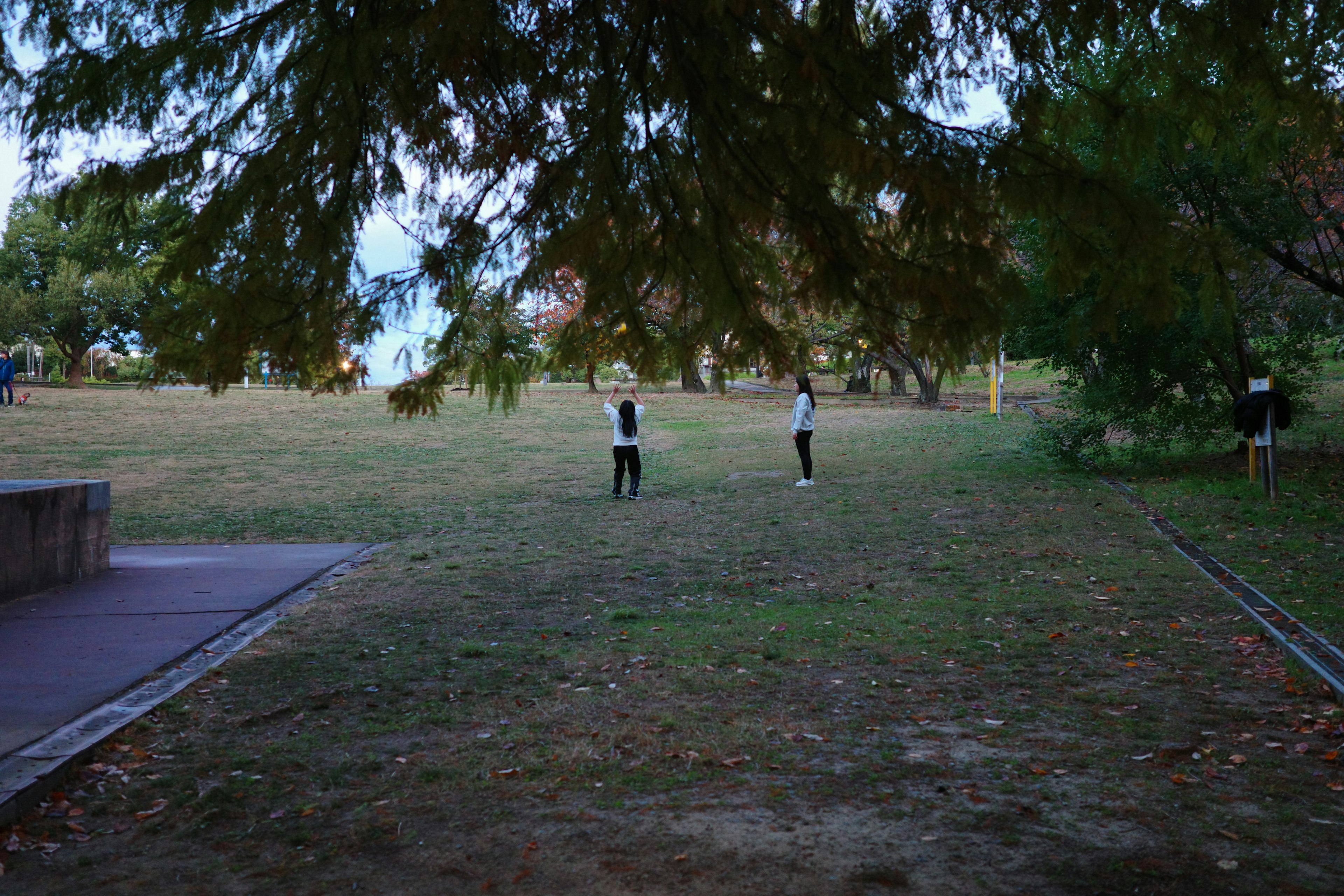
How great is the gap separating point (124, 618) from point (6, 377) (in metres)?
28.3

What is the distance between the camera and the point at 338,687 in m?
6.28

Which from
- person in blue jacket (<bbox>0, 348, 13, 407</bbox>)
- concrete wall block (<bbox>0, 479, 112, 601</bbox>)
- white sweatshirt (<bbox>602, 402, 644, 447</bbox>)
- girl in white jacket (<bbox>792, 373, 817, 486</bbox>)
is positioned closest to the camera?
concrete wall block (<bbox>0, 479, 112, 601</bbox>)

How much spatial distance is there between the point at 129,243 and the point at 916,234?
15.2ft

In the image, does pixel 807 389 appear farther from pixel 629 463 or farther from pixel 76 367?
pixel 76 367

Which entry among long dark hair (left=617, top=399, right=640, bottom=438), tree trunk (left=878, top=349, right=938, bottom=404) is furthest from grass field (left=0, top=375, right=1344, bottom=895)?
long dark hair (left=617, top=399, right=640, bottom=438)

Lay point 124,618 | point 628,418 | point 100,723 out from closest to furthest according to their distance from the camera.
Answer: point 100,723 → point 124,618 → point 628,418

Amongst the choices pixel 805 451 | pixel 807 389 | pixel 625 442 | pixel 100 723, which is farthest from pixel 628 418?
pixel 100 723

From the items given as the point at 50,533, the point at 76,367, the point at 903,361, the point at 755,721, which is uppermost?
the point at 76,367

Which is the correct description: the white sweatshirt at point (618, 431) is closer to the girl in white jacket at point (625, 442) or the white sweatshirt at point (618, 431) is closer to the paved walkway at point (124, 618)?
the girl in white jacket at point (625, 442)

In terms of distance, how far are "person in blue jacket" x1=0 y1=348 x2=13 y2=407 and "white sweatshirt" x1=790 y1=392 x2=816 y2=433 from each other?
25.9 m

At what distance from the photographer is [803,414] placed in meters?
16.2

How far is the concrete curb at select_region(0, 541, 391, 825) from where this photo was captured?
4465 millimetres

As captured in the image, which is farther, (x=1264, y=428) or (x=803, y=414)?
(x=803, y=414)

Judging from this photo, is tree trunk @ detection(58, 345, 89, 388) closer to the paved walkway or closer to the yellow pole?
the yellow pole
